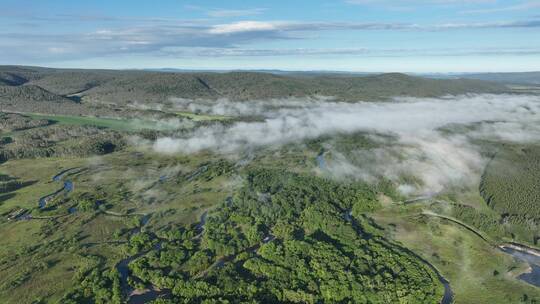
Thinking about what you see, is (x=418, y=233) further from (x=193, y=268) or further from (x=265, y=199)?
(x=193, y=268)

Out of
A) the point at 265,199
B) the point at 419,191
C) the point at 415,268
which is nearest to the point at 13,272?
the point at 265,199

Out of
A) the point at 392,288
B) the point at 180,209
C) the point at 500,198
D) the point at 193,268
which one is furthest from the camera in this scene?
the point at 500,198

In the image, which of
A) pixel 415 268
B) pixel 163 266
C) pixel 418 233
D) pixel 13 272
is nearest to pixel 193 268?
pixel 163 266

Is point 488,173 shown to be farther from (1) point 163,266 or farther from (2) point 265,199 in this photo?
(1) point 163,266

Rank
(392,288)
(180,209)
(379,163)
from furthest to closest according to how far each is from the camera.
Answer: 1. (379,163)
2. (180,209)
3. (392,288)

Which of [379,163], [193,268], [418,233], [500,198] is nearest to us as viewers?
[193,268]

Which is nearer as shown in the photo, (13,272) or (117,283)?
(117,283)

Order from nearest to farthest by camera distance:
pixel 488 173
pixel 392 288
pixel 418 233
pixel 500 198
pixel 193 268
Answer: pixel 392 288
pixel 193 268
pixel 418 233
pixel 500 198
pixel 488 173

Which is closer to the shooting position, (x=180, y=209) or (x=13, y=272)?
(x=13, y=272)
